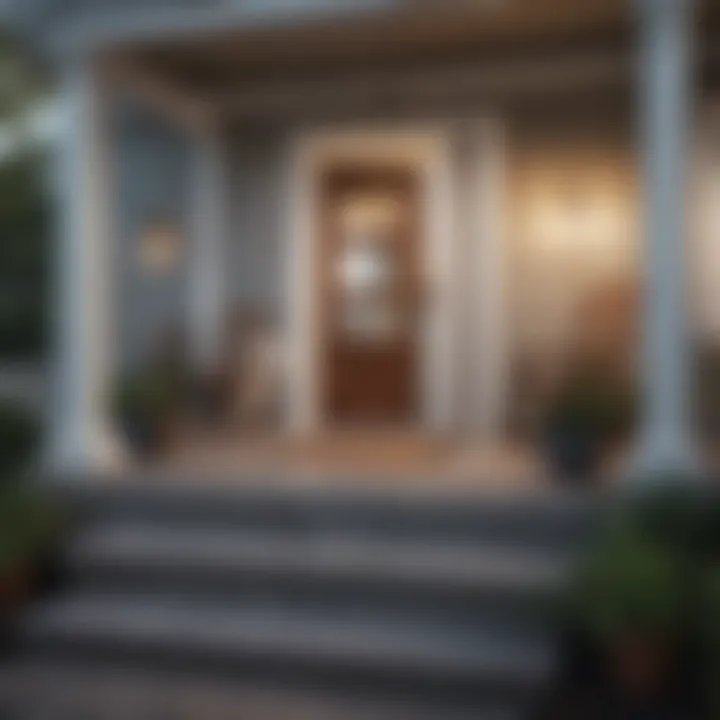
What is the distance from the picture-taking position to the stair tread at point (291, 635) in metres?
3.61

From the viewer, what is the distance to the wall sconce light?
23.4 ft

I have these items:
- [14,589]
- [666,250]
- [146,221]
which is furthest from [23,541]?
[146,221]

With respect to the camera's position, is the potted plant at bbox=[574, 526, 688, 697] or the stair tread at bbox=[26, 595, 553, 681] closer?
the potted plant at bbox=[574, 526, 688, 697]

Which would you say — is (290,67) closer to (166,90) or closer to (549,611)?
(166,90)

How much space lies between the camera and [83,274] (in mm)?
5281

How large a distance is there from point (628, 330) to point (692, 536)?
8.98 feet

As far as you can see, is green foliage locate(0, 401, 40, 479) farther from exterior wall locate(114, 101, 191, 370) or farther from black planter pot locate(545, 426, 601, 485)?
black planter pot locate(545, 426, 601, 485)

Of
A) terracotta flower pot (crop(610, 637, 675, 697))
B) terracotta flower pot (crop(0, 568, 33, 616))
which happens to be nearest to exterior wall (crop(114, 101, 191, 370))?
terracotta flower pot (crop(0, 568, 33, 616))

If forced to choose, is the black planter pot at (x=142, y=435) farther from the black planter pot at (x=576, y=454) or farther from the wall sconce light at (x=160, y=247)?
the black planter pot at (x=576, y=454)

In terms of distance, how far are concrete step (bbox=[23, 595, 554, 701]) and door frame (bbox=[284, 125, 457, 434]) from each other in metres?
2.73

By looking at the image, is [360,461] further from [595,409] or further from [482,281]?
[482,281]

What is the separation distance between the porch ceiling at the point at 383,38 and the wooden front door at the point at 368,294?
90 centimetres

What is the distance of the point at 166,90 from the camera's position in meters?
6.41

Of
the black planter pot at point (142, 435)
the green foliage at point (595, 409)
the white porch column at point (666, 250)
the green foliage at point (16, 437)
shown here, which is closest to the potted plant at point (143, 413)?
the black planter pot at point (142, 435)
